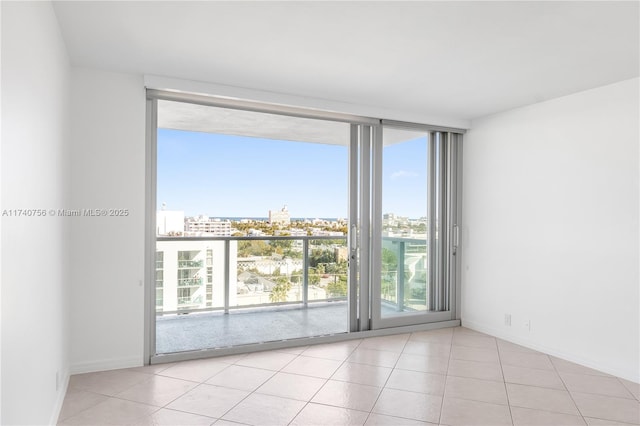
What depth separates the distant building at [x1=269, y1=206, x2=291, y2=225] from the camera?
5883 mm

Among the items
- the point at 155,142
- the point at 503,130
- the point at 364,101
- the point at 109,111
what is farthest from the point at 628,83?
the point at 109,111

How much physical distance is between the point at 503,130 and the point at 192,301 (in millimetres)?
4236

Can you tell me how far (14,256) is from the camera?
1.63 metres

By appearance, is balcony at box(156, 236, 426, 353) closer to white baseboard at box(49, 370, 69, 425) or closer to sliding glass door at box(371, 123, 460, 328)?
sliding glass door at box(371, 123, 460, 328)

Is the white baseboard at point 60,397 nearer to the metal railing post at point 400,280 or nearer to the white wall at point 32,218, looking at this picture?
the white wall at point 32,218

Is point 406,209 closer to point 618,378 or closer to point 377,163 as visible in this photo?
point 377,163

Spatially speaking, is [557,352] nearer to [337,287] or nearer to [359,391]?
[359,391]

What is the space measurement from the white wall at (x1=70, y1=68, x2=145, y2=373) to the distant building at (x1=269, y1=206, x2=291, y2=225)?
8.36 feet

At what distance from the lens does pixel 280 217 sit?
591 centimetres

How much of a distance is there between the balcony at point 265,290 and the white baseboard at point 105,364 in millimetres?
536

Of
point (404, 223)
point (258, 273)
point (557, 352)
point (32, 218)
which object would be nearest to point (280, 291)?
point (258, 273)

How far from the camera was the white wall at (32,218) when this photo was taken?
1556 mm

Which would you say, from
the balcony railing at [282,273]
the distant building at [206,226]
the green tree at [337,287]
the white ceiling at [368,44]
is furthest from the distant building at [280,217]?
the white ceiling at [368,44]

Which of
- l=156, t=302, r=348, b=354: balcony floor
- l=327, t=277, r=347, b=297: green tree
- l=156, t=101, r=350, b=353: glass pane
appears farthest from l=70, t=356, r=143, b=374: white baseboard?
l=327, t=277, r=347, b=297: green tree
